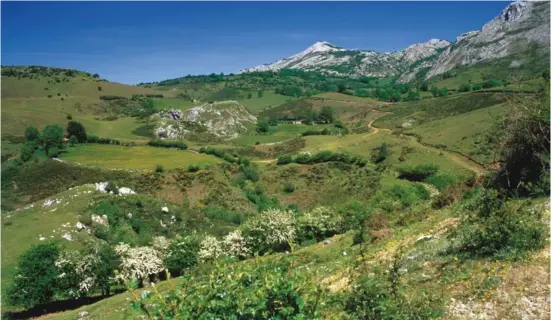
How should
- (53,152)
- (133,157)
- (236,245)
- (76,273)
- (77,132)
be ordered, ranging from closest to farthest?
(76,273), (236,245), (133,157), (53,152), (77,132)

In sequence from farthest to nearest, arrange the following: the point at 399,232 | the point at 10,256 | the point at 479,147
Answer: the point at 479,147 → the point at 10,256 → the point at 399,232

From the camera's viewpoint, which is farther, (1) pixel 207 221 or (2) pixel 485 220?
(1) pixel 207 221

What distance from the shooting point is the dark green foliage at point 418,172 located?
96.2 metres

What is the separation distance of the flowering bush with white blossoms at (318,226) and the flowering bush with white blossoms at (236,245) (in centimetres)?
752

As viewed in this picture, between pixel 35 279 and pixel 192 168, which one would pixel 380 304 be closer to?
pixel 35 279

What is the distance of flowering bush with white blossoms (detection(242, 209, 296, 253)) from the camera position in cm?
4988

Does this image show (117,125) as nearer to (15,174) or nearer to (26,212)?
(15,174)

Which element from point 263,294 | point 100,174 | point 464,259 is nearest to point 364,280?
point 263,294

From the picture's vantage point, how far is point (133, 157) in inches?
4774

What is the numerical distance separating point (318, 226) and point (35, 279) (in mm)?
32638

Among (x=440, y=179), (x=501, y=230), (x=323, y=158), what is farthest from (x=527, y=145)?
(x=323, y=158)

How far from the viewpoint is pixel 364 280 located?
9.29 m

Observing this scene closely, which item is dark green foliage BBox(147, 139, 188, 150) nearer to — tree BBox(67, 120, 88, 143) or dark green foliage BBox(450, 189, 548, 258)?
tree BBox(67, 120, 88, 143)

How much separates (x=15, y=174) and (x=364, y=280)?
389 feet
